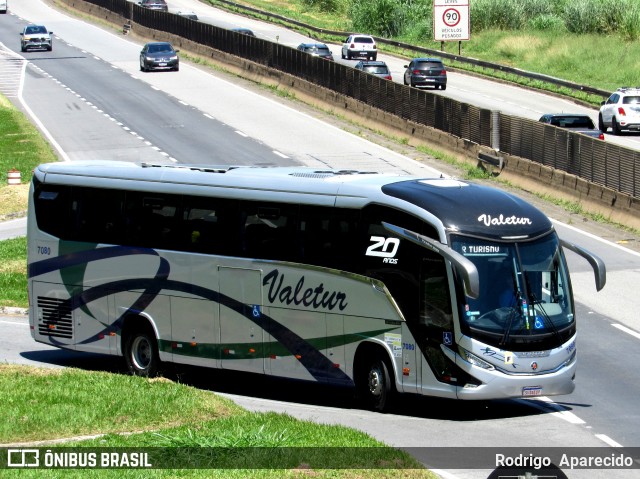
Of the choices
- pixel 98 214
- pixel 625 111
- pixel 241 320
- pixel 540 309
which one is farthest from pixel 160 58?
pixel 540 309

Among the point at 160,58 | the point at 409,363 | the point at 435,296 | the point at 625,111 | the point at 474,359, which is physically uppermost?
the point at 435,296

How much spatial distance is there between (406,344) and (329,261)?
6.03ft

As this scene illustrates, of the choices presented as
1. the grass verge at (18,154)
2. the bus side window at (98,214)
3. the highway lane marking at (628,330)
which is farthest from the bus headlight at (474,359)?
the grass verge at (18,154)

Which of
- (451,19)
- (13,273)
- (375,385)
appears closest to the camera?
(375,385)

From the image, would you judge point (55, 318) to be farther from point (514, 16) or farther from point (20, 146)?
point (514, 16)

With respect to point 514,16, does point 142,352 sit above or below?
above

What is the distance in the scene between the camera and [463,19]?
284 feet

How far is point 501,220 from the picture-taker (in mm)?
16688

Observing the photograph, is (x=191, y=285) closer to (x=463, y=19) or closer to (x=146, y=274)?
(x=146, y=274)

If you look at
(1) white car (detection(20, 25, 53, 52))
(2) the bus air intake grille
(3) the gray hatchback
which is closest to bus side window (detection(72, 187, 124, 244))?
(2) the bus air intake grille

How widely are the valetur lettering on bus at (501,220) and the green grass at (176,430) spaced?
3.89 metres

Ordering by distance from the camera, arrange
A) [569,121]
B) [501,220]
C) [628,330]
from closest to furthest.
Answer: [501,220]
[628,330]
[569,121]

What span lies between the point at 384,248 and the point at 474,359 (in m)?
2.11

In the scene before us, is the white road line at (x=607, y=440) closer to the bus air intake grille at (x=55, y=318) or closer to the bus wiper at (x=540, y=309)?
the bus wiper at (x=540, y=309)
